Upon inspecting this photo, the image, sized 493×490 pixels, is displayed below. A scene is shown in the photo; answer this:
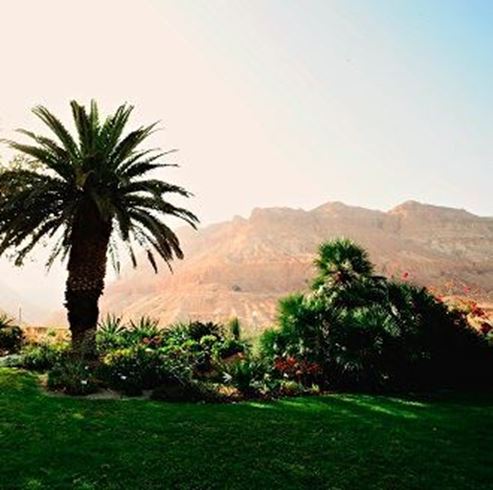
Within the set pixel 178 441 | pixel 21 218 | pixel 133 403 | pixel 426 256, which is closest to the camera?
pixel 178 441

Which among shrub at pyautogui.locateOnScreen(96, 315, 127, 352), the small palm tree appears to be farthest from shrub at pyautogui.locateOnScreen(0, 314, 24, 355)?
the small palm tree

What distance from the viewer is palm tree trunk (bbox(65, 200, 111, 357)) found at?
16.1 m

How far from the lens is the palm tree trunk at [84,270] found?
16.1 metres

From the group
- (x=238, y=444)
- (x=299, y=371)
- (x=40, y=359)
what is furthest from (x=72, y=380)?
(x=299, y=371)

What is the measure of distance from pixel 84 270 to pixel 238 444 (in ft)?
29.1

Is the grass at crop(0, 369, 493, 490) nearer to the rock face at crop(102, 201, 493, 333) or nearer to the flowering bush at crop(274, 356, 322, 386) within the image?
the flowering bush at crop(274, 356, 322, 386)

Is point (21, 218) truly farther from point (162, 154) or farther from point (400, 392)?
point (400, 392)

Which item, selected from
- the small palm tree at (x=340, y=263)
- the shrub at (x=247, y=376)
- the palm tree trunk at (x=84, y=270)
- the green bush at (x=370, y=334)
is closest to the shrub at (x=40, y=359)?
the palm tree trunk at (x=84, y=270)

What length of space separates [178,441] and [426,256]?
98332 millimetres

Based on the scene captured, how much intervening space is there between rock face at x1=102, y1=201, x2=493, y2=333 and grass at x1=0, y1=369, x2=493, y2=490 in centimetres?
5281

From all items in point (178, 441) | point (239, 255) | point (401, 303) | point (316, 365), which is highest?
point (239, 255)

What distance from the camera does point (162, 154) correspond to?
56.2 ft

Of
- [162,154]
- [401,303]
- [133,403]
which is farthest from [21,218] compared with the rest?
[401,303]

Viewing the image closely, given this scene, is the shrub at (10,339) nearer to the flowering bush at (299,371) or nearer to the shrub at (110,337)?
the shrub at (110,337)
